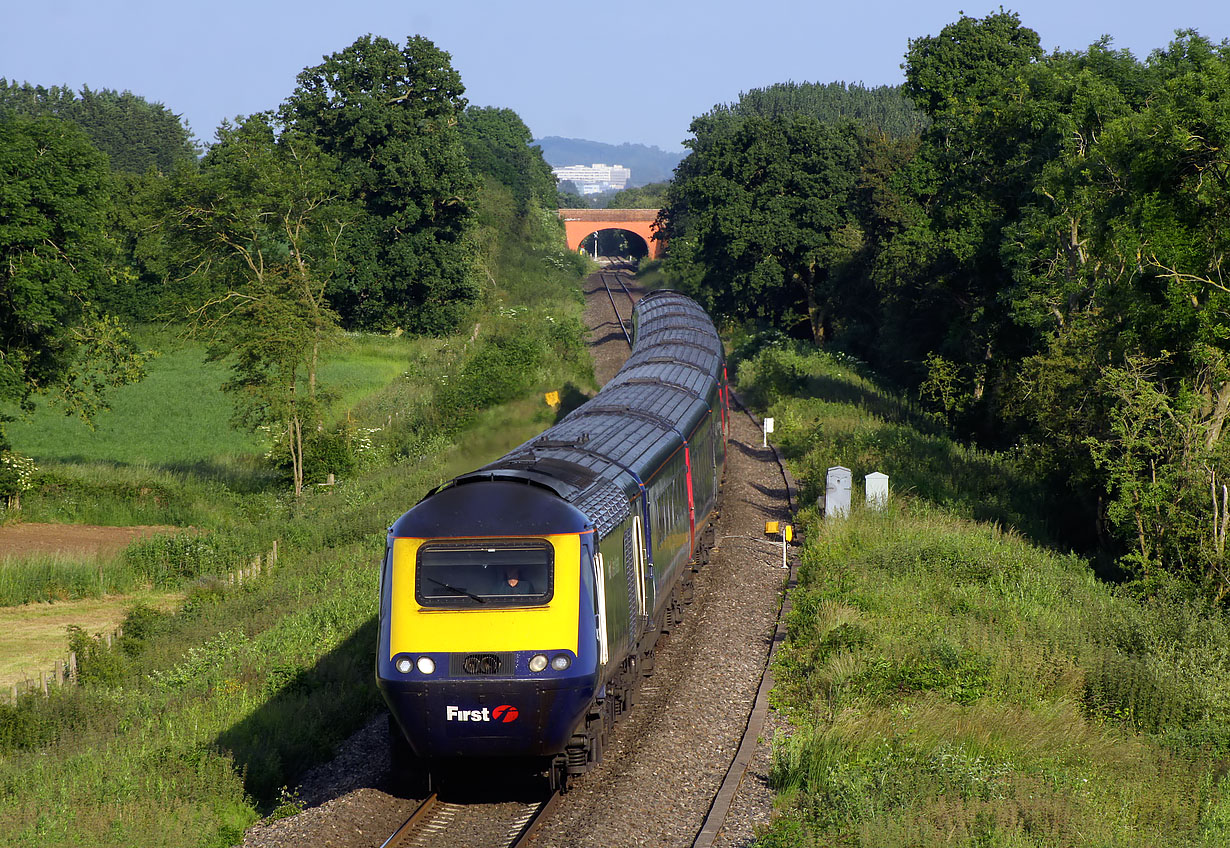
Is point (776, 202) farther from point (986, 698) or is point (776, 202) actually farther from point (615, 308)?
point (986, 698)

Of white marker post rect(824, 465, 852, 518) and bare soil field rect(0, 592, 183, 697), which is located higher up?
white marker post rect(824, 465, 852, 518)

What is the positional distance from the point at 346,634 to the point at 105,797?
5753mm

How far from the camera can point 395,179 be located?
173 ft

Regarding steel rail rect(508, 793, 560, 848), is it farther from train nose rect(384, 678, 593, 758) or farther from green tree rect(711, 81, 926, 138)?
green tree rect(711, 81, 926, 138)

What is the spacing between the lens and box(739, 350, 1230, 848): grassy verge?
9.88m

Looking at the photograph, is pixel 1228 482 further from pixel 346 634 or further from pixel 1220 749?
pixel 346 634

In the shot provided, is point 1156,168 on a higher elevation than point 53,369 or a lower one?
higher

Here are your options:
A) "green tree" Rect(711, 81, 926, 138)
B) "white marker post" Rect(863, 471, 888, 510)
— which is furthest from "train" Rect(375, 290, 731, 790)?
"green tree" Rect(711, 81, 926, 138)

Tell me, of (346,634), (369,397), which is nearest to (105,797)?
(346,634)

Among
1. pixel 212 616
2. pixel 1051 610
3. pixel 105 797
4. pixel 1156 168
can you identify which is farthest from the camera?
pixel 212 616

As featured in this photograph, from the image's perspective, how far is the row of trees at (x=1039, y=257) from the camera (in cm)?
1809

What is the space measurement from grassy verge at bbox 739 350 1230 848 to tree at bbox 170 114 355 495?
15147mm

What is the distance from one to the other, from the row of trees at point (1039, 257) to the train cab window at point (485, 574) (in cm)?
1192

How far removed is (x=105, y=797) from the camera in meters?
11.1
